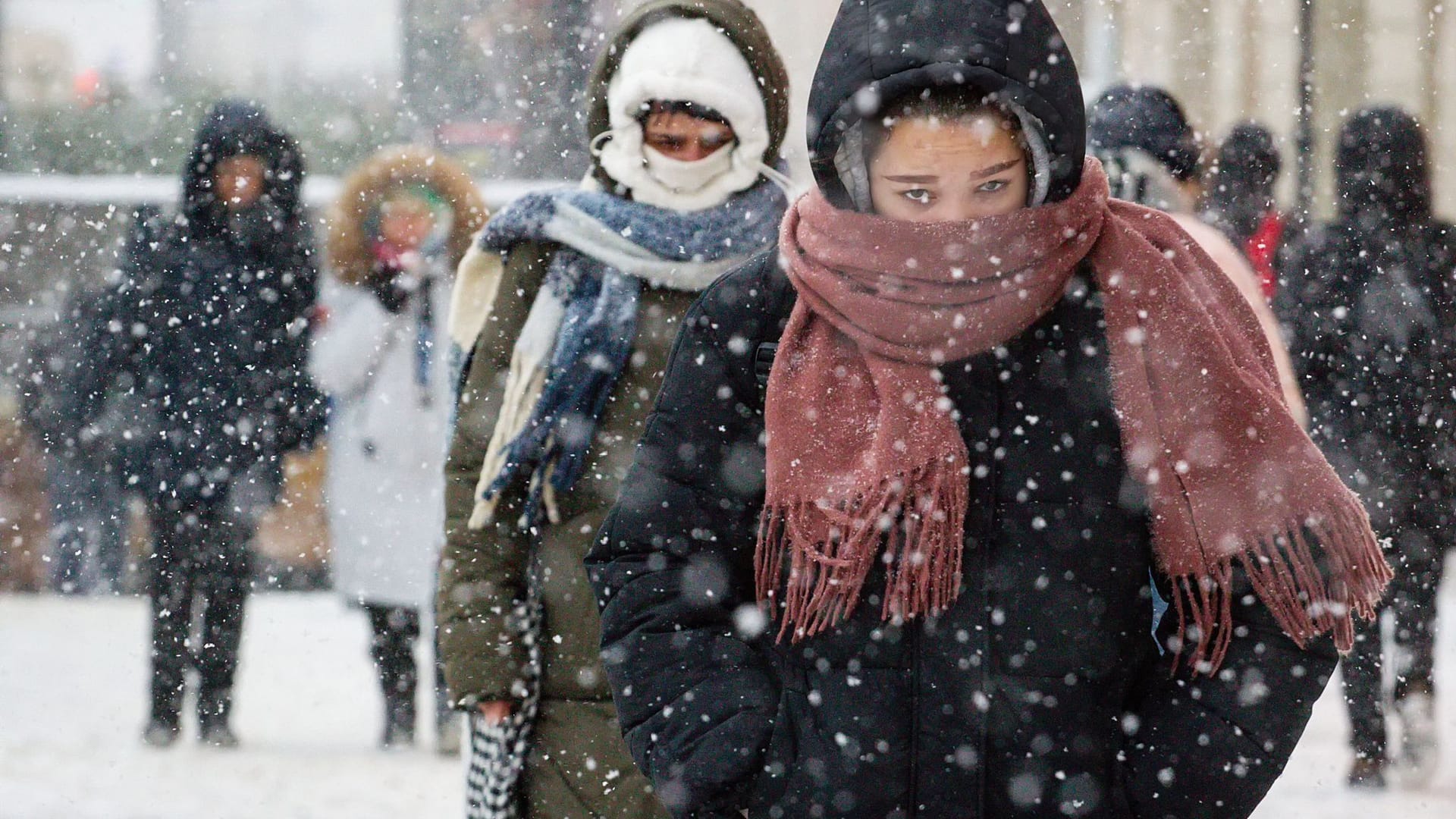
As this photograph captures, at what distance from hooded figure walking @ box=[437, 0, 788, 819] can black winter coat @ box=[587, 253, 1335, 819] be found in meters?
1.25

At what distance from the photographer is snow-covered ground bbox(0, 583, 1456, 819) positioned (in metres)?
6.10

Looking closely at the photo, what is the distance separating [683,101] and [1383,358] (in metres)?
3.14

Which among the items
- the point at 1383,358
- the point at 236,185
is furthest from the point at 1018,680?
the point at 236,185

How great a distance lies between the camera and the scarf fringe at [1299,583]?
2.19 m

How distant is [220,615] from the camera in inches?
278

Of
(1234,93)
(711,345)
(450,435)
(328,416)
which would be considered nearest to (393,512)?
(328,416)

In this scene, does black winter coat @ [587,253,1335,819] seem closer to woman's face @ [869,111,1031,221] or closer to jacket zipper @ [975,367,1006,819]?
jacket zipper @ [975,367,1006,819]

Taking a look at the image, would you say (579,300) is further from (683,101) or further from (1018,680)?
(1018,680)

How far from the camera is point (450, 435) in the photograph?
149 inches

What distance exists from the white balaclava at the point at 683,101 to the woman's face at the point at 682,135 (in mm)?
13

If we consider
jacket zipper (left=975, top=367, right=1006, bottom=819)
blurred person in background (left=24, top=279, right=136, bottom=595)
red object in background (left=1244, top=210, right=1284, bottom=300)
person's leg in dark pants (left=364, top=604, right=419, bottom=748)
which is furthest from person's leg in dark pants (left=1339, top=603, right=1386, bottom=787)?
blurred person in background (left=24, top=279, right=136, bottom=595)

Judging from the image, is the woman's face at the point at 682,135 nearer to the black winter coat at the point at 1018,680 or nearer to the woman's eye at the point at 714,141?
the woman's eye at the point at 714,141

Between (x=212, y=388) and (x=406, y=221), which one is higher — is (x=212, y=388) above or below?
below

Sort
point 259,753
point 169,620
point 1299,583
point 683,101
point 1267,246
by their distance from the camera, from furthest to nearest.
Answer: point 169,620 → point 259,753 → point 1267,246 → point 683,101 → point 1299,583
